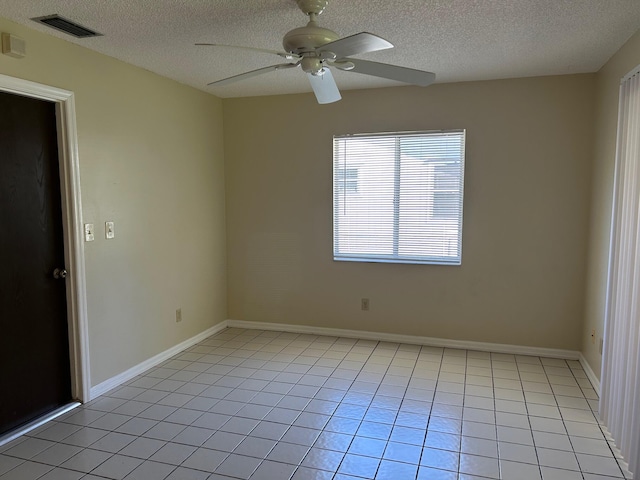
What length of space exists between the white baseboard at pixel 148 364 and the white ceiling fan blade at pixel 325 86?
2576 millimetres

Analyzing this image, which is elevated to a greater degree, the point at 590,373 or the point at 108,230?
the point at 108,230

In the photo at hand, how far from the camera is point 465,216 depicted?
162 inches

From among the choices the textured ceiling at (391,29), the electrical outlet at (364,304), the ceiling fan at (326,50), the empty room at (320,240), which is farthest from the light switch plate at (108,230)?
the electrical outlet at (364,304)

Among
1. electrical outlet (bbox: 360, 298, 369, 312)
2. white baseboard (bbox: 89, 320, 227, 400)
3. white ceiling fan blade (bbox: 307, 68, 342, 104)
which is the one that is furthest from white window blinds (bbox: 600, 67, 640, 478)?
white baseboard (bbox: 89, 320, 227, 400)

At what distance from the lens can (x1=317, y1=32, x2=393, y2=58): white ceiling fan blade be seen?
1885 millimetres

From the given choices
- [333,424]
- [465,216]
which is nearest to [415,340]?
[465,216]

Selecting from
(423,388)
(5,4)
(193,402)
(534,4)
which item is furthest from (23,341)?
(534,4)

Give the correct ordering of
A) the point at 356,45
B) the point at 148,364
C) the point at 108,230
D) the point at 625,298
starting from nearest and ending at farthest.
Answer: the point at 356,45 < the point at 625,298 < the point at 108,230 < the point at 148,364

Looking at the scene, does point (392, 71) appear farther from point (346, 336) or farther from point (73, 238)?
point (346, 336)

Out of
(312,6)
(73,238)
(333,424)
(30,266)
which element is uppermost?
(312,6)

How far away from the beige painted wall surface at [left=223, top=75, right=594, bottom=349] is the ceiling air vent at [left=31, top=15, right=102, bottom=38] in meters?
2.02

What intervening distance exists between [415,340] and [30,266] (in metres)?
3.27

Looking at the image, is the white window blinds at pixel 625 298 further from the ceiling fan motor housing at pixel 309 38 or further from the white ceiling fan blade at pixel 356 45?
the ceiling fan motor housing at pixel 309 38

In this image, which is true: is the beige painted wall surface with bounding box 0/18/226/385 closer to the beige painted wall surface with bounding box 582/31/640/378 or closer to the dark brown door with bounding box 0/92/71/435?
the dark brown door with bounding box 0/92/71/435
